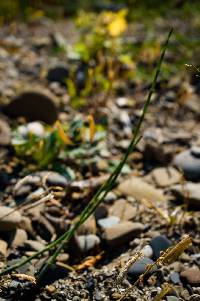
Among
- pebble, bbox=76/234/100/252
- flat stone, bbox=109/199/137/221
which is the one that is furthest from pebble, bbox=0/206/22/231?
flat stone, bbox=109/199/137/221

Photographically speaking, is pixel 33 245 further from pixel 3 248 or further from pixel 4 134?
pixel 4 134

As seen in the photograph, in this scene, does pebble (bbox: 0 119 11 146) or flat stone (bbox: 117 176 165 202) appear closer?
flat stone (bbox: 117 176 165 202)

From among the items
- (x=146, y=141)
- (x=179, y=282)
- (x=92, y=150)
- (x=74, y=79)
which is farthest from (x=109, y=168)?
(x=74, y=79)

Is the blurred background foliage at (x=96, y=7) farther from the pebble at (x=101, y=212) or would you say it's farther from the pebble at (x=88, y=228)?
the pebble at (x=88, y=228)

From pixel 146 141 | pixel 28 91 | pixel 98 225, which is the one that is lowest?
pixel 98 225

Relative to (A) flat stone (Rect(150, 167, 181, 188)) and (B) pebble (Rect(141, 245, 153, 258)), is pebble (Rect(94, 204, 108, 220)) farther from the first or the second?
(A) flat stone (Rect(150, 167, 181, 188))

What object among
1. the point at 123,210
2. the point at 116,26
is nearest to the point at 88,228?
the point at 123,210

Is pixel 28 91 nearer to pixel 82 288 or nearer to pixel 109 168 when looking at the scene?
pixel 109 168
